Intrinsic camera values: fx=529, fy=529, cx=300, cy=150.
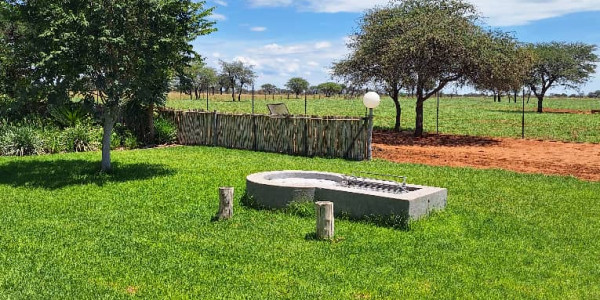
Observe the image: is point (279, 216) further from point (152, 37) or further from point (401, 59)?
point (401, 59)

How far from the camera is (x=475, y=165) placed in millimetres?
14211

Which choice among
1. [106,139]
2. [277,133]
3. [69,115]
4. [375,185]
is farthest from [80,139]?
[375,185]

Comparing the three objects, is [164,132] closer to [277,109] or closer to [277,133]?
[277,109]

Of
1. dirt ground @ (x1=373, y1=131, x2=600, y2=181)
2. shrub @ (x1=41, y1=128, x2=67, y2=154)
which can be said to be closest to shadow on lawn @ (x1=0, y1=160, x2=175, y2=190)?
shrub @ (x1=41, y1=128, x2=67, y2=154)

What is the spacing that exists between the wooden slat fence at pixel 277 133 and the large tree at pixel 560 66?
3688 cm

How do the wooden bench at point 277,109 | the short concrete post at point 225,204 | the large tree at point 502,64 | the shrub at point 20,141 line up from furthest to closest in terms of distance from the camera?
the large tree at point 502,64, the wooden bench at point 277,109, the shrub at point 20,141, the short concrete post at point 225,204

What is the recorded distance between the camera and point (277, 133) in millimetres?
16203

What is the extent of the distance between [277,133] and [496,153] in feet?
23.3

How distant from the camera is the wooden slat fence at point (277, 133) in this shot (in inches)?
587

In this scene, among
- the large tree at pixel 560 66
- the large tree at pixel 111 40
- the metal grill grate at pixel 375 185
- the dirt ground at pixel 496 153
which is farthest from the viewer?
the large tree at pixel 560 66

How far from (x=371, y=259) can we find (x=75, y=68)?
767cm

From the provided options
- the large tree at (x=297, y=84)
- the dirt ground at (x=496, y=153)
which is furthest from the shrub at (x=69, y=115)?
the large tree at (x=297, y=84)

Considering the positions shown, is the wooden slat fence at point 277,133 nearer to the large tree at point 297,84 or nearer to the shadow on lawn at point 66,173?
the shadow on lawn at point 66,173

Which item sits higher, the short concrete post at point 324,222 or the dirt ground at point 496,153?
the dirt ground at point 496,153
